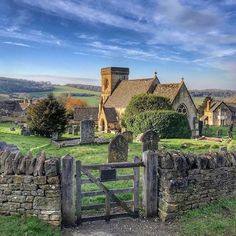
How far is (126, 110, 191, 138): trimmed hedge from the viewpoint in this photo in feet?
121

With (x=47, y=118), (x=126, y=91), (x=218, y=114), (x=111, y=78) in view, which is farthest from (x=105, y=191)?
(x=218, y=114)

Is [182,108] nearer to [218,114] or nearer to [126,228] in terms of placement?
[218,114]

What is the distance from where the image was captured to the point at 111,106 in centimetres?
5772

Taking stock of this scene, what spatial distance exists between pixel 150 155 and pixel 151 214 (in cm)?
168

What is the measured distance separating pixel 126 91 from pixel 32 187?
5045 cm

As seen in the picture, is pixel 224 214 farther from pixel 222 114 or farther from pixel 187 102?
pixel 222 114

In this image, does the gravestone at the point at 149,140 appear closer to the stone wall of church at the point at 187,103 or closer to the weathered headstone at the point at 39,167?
the weathered headstone at the point at 39,167

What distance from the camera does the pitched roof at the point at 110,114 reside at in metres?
54.0

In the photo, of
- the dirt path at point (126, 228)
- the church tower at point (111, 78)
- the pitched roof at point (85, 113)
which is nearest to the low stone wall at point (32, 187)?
the dirt path at point (126, 228)

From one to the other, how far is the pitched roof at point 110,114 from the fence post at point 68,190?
45028 mm

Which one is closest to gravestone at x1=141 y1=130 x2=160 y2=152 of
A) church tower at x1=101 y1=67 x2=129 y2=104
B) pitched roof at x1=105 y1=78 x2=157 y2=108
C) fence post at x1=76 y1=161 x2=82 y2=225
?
fence post at x1=76 y1=161 x2=82 y2=225

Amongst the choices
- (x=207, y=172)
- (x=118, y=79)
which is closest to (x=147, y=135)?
(x=207, y=172)

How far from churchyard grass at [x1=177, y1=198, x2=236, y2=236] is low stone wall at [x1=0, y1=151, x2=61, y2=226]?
10.9 ft

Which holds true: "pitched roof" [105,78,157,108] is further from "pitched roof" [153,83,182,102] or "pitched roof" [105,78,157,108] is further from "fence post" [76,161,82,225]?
"fence post" [76,161,82,225]
